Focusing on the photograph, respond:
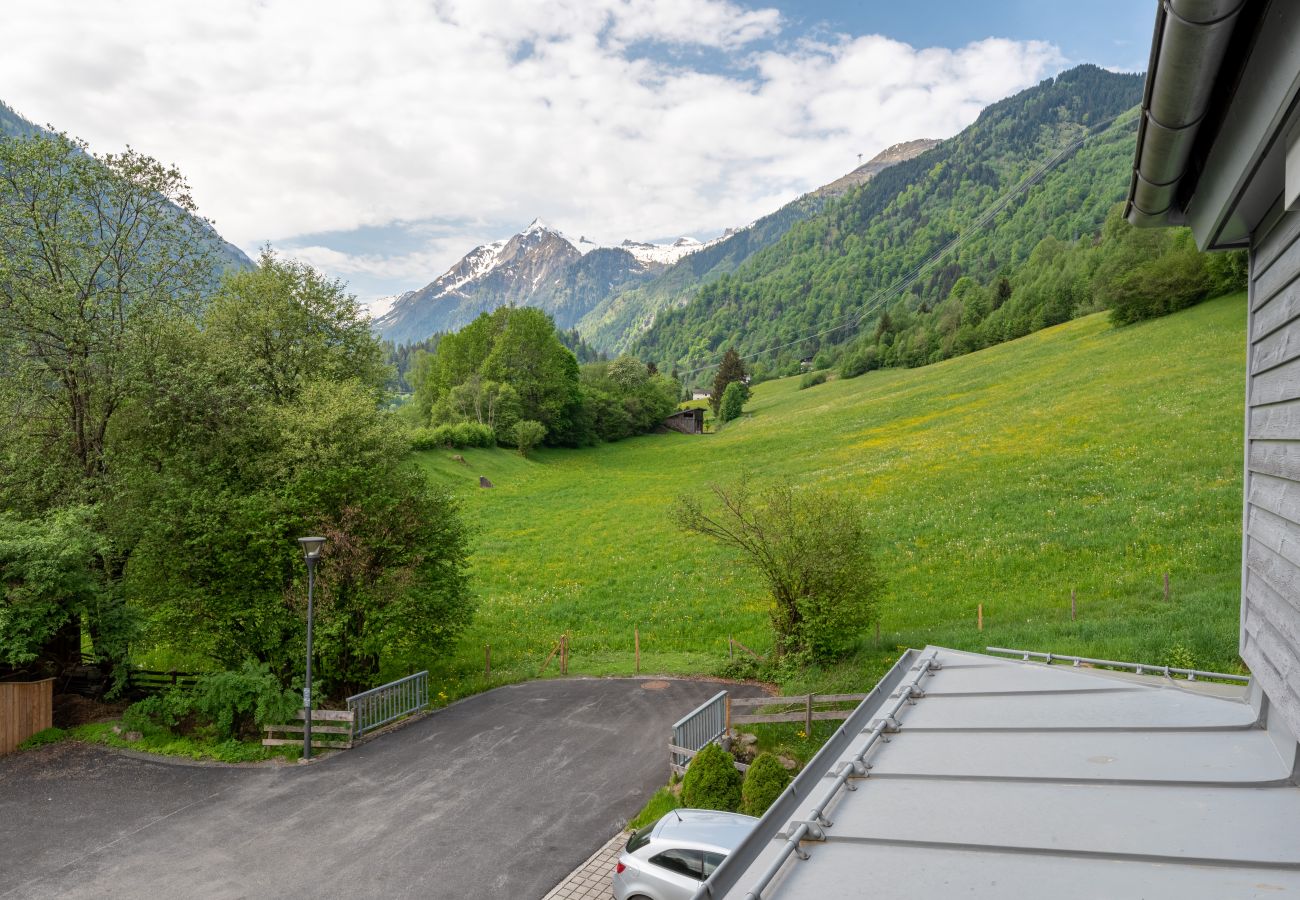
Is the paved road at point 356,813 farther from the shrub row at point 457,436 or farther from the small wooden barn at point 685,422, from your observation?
the small wooden barn at point 685,422

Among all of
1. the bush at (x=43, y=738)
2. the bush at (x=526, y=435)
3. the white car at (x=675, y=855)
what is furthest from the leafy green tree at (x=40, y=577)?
the bush at (x=526, y=435)

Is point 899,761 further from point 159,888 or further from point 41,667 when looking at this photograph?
point 41,667

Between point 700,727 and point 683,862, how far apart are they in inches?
205

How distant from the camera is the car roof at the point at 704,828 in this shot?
971 centimetres

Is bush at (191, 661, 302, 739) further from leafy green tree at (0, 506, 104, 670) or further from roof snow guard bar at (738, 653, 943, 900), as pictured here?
roof snow guard bar at (738, 653, 943, 900)

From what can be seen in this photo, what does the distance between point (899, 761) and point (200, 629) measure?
18719 millimetres

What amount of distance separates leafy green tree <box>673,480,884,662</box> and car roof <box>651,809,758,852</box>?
8393mm

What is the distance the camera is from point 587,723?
17.4m

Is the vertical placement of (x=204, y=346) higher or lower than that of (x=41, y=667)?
higher

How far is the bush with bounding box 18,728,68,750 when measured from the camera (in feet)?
54.0

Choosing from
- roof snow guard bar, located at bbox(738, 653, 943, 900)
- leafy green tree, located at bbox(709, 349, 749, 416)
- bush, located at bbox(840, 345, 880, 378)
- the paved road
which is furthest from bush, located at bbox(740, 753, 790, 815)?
leafy green tree, located at bbox(709, 349, 749, 416)

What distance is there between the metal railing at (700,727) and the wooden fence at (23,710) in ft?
49.5

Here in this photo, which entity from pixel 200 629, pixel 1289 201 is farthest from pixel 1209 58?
pixel 200 629

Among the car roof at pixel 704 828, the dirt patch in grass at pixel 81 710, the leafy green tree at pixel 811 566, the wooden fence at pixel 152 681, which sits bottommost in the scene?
the dirt patch in grass at pixel 81 710
